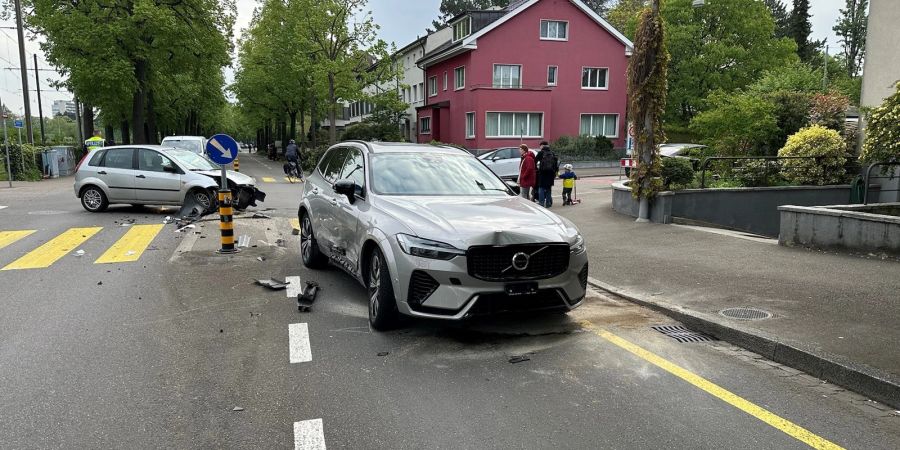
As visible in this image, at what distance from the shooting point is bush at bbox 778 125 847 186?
14586 mm

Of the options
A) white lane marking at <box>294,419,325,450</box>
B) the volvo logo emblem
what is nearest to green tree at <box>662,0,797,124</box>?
the volvo logo emblem

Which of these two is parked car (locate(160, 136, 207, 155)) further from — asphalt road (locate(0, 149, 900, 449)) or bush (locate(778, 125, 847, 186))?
→ bush (locate(778, 125, 847, 186))

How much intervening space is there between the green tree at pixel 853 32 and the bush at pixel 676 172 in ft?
238

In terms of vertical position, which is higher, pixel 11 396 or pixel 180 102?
pixel 180 102

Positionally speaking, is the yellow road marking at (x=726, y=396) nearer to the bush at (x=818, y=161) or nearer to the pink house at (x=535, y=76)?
the bush at (x=818, y=161)

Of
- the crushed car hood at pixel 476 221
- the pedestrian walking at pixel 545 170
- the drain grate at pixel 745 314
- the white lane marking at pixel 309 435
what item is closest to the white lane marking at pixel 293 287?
the crushed car hood at pixel 476 221

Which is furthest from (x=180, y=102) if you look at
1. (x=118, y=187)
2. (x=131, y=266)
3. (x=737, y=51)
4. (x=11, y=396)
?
(x=11, y=396)

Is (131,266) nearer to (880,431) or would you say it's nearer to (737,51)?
(880,431)

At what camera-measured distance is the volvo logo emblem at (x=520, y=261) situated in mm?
5156

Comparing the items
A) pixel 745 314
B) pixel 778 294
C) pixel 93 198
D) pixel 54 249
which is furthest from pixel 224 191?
pixel 778 294

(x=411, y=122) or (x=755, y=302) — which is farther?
(x=411, y=122)

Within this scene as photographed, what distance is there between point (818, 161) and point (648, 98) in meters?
5.32

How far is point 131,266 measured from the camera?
880 cm

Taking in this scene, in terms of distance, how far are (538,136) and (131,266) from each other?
99.7ft
